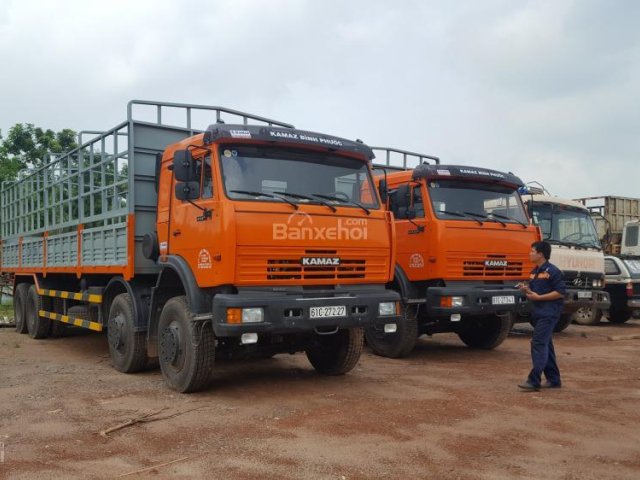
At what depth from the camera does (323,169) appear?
21.2 feet

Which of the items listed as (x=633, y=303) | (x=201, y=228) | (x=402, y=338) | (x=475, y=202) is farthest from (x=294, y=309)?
(x=633, y=303)

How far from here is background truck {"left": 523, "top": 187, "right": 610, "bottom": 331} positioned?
35.7 feet

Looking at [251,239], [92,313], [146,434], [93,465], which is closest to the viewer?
[93,465]

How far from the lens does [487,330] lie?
377 inches

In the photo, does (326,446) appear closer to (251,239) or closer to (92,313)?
(251,239)

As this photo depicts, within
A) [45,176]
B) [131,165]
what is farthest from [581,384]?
[45,176]

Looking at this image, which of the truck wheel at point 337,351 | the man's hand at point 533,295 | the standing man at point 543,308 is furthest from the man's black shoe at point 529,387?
the truck wheel at point 337,351

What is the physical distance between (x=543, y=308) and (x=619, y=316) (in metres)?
8.98

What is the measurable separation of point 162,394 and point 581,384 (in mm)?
4440

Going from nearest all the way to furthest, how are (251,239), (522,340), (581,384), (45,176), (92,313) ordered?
(251,239)
(581,384)
(92,313)
(45,176)
(522,340)

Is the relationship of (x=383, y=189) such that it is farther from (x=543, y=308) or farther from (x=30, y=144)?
(x=30, y=144)

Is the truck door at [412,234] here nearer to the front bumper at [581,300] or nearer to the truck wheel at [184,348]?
the truck wheel at [184,348]

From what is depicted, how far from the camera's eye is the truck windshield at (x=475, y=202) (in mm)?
8422

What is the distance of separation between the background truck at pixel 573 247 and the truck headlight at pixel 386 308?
5.12m
